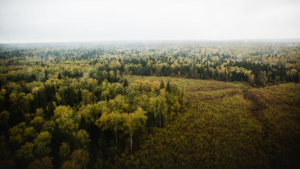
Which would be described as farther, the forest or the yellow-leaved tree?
the yellow-leaved tree

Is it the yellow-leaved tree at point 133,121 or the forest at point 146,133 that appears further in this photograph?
the yellow-leaved tree at point 133,121

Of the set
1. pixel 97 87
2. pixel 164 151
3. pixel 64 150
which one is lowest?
pixel 164 151

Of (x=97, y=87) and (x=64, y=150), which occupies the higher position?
(x=97, y=87)

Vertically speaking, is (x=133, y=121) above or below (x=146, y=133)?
above

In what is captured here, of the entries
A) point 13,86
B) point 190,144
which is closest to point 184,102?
point 190,144

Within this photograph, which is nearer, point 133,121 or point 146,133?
point 133,121

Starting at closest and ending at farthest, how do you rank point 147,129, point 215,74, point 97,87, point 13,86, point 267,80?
point 147,129
point 13,86
point 97,87
point 267,80
point 215,74

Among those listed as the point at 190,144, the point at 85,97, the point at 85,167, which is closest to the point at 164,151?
the point at 190,144

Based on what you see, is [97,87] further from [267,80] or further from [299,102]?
[267,80]

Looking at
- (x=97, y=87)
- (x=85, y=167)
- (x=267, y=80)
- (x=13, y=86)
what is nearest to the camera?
(x=85, y=167)

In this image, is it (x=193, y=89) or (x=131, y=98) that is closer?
(x=131, y=98)
